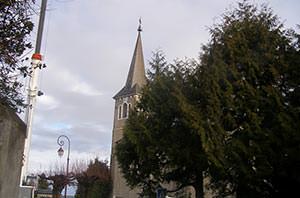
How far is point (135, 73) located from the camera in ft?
210

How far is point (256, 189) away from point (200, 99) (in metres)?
5.45

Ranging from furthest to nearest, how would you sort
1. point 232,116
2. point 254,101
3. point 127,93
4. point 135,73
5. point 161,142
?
point 135,73
point 127,93
point 161,142
point 232,116
point 254,101

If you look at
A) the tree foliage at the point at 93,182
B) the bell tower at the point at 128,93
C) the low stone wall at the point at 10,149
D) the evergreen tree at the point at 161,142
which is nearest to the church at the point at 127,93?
the bell tower at the point at 128,93

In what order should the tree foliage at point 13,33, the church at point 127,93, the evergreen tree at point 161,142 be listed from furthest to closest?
1. the church at point 127,93
2. the evergreen tree at point 161,142
3. the tree foliage at point 13,33

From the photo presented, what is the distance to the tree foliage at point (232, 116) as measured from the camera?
60.0ft

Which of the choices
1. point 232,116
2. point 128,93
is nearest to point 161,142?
point 232,116

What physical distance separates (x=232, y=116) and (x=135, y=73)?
44.7 m

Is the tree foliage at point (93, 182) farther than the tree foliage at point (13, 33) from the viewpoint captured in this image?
Yes

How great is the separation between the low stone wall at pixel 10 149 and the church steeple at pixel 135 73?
5439 cm

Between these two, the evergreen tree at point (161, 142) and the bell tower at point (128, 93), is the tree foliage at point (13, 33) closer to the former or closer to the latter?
the evergreen tree at point (161, 142)

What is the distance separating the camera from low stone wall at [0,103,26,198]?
641 cm

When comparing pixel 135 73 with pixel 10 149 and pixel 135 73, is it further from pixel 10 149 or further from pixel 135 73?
pixel 10 149

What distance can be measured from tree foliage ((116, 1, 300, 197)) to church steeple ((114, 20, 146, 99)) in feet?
122

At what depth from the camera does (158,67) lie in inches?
1082
